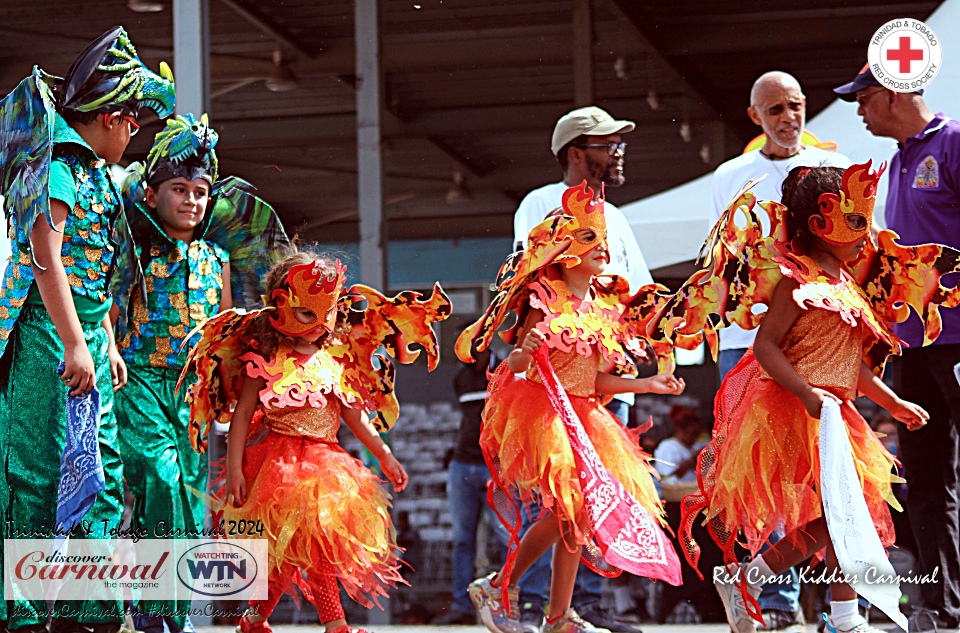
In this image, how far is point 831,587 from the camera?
Result: 371 cm

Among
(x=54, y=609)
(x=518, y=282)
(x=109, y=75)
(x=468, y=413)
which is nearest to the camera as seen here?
(x=54, y=609)

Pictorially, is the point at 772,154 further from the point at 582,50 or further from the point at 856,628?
the point at 856,628

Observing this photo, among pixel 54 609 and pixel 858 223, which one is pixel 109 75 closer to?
pixel 54 609

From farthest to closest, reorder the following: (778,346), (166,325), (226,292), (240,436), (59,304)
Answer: (226,292)
(166,325)
(240,436)
(778,346)
(59,304)

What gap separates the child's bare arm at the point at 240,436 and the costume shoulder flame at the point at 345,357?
0.28 ft

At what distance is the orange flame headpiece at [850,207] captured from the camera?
3.84m

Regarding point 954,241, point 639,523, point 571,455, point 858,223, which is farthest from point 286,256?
point 954,241

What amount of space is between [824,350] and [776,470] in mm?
416

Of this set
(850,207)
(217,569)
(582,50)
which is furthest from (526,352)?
(582,50)

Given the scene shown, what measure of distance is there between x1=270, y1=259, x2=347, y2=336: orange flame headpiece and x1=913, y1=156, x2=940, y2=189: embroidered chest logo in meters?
2.18

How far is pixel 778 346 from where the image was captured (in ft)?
12.6

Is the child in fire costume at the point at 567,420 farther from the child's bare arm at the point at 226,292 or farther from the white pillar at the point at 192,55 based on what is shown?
the white pillar at the point at 192,55

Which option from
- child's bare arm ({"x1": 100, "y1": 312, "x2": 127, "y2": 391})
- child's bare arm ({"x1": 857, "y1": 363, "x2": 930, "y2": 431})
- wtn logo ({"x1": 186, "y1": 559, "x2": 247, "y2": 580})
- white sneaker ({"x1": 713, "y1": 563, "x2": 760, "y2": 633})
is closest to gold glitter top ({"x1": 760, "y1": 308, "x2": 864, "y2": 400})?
child's bare arm ({"x1": 857, "y1": 363, "x2": 930, "y2": 431})

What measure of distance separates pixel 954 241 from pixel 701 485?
141cm
